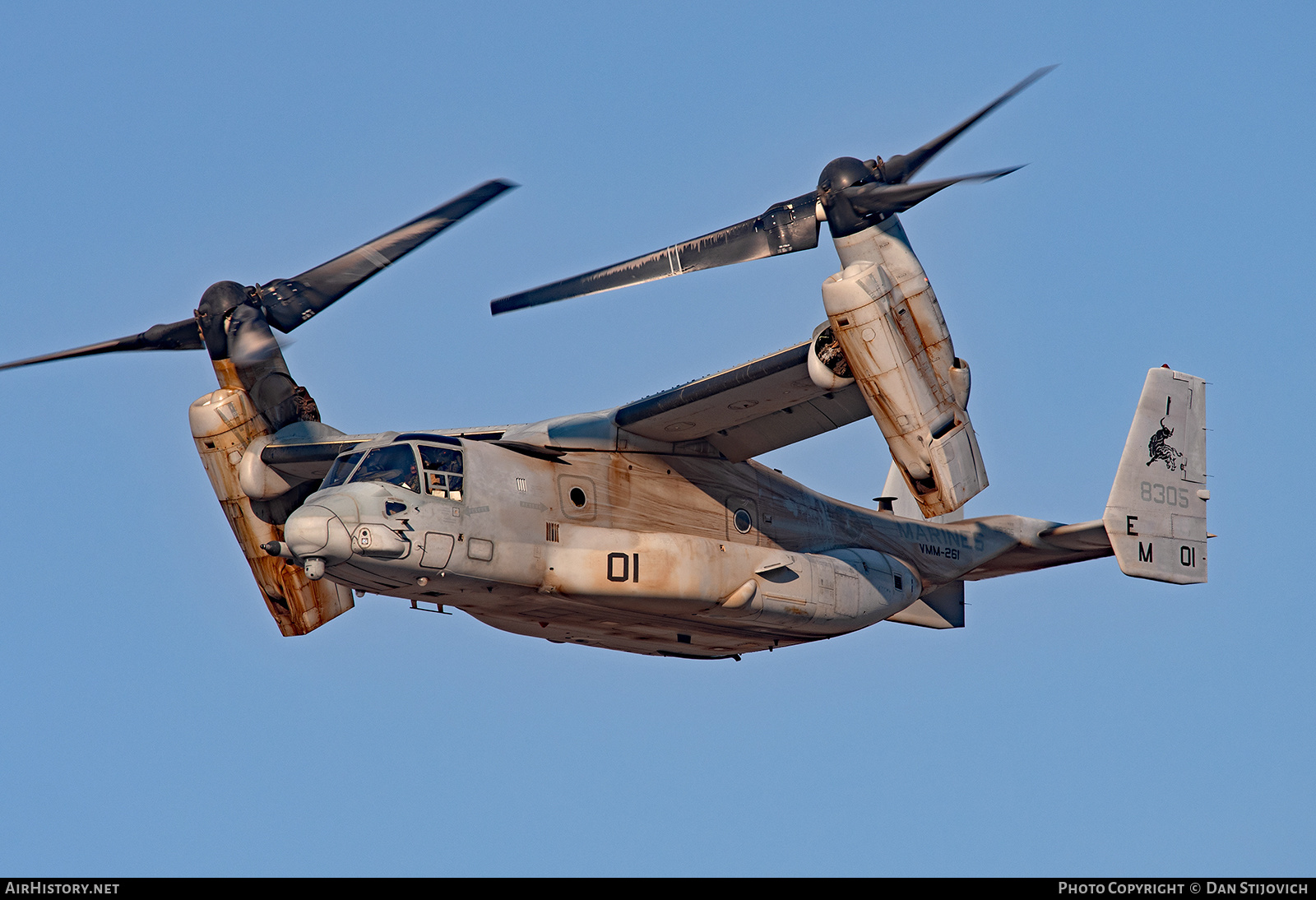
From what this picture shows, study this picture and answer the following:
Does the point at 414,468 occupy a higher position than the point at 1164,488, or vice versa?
the point at 1164,488

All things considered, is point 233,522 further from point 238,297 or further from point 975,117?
point 975,117

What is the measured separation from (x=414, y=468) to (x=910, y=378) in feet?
16.9

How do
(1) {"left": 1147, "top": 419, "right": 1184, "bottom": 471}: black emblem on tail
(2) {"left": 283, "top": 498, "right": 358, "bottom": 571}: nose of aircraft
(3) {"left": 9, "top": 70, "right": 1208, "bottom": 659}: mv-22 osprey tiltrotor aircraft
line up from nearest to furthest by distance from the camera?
(2) {"left": 283, "top": 498, "right": 358, "bottom": 571}: nose of aircraft → (3) {"left": 9, "top": 70, "right": 1208, "bottom": 659}: mv-22 osprey tiltrotor aircraft → (1) {"left": 1147, "top": 419, "right": 1184, "bottom": 471}: black emblem on tail

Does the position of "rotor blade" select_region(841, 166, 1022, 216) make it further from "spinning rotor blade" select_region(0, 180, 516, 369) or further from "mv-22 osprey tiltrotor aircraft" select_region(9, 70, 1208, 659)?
"spinning rotor blade" select_region(0, 180, 516, 369)

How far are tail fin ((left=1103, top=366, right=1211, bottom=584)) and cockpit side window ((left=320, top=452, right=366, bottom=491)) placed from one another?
9195 millimetres

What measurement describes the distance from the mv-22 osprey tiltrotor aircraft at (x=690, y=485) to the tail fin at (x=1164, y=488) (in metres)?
0.03

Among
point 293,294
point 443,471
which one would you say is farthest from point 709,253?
point 293,294

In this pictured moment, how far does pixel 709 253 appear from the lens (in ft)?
55.2

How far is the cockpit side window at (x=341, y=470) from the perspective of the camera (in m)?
16.5

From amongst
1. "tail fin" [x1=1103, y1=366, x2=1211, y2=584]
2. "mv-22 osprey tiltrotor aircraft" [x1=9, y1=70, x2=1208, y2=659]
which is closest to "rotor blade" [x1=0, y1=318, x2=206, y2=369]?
"mv-22 osprey tiltrotor aircraft" [x1=9, y1=70, x2=1208, y2=659]

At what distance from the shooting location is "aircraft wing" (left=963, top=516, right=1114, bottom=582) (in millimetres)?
20672

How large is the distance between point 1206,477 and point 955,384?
636 centimetres

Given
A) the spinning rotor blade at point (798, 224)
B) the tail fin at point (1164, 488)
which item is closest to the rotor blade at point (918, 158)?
the spinning rotor blade at point (798, 224)

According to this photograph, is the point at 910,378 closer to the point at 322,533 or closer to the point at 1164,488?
the point at 322,533
